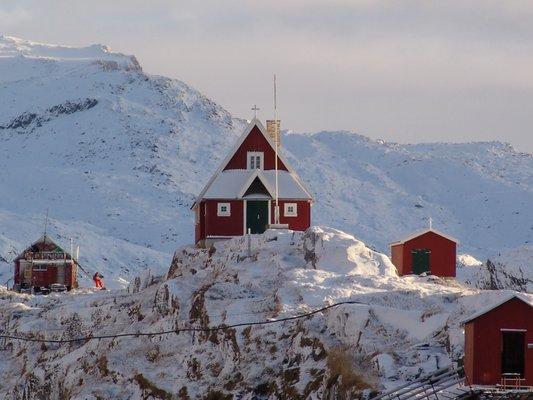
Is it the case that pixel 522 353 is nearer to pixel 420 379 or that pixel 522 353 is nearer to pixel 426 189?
pixel 420 379

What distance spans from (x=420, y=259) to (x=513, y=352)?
3005cm

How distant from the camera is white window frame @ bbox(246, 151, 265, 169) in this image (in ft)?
277

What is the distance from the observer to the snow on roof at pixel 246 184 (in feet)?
269

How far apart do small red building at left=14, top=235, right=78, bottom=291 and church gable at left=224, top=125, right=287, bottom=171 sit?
19502mm

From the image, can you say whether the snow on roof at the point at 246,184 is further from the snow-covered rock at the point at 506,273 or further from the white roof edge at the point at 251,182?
the snow-covered rock at the point at 506,273

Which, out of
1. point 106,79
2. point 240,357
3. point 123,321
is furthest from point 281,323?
point 106,79

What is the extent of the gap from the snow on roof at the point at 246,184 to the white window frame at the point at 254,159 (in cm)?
42

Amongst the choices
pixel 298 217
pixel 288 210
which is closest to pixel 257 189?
pixel 288 210

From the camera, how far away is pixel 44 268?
102m

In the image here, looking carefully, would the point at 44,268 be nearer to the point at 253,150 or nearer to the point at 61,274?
the point at 61,274

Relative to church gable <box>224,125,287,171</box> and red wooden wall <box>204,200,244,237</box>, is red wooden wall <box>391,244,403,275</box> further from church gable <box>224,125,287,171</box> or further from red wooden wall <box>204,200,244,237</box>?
red wooden wall <box>204,200,244,237</box>

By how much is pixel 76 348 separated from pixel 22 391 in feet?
9.83

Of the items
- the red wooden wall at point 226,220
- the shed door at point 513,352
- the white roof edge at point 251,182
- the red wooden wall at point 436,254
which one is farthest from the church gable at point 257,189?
the shed door at point 513,352

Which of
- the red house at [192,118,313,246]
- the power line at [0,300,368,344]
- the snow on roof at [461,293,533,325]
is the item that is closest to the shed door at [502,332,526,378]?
the snow on roof at [461,293,533,325]
